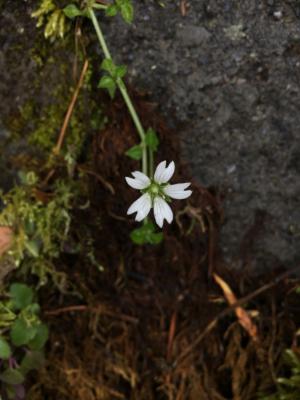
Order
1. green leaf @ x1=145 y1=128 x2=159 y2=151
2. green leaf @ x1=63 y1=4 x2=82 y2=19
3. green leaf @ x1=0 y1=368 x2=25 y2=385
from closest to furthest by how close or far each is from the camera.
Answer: green leaf @ x1=63 y1=4 x2=82 y2=19
green leaf @ x1=145 y1=128 x2=159 y2=151
green leaf @ x1=0 y1=368 x2=25 y2=385

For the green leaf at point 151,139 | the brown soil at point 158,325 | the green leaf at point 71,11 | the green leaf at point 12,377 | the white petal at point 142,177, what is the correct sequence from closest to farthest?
the white petal at point 142,177 → the green leaf at point 71,11 → the green leaf at point 151,139 → the green leaf at point 12,377 → the brown soil at point 158,325

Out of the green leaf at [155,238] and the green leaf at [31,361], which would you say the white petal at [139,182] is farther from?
the green leaf at [31,361]

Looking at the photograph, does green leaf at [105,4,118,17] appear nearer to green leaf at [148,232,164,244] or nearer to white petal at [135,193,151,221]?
white petal at [135,193,151,221]

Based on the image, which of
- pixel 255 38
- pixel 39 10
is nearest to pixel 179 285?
pixel 255 38

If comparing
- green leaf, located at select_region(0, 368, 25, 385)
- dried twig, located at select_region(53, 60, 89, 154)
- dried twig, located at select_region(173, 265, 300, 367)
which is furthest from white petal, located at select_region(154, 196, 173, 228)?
green leaf, located at select_region(0, 368, 25, 385)

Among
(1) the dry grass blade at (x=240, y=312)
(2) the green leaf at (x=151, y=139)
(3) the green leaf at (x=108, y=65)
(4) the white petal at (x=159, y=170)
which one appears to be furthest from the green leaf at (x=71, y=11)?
(1) the dry grass blade at (x=240, y=312)

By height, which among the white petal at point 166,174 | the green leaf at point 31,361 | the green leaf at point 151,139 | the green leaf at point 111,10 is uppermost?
the green leaf at point 111,10

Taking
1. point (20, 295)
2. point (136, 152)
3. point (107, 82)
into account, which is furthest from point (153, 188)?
point (20, 295)

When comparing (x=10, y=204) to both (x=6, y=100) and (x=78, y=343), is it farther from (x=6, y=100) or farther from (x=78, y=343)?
(x=78, y=343)
